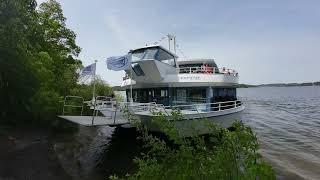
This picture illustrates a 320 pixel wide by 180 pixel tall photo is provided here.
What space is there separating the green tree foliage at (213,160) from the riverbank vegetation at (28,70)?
1721cm

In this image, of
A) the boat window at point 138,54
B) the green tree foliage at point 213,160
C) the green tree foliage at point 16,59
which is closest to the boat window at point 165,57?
the boat window at point 138,54

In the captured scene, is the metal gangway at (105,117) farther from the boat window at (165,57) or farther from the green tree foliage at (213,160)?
the green tree foliage at (213,160)

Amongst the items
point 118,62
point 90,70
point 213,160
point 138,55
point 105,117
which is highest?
point 138,55

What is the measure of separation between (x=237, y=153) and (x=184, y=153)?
0.77 metres

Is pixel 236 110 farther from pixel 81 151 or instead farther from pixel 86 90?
pixel 86 90

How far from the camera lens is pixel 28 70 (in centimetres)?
2333

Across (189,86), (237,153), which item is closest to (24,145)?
(189,86)

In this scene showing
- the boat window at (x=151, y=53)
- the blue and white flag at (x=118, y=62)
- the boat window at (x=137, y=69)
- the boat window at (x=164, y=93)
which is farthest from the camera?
the boat window at (x=164, y=93)

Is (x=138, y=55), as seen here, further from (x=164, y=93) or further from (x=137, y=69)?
(x=164, y=93)

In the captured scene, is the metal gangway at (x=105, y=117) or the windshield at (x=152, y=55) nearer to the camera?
the metal gangway at (x=105, y=117)

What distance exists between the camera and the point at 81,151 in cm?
1777

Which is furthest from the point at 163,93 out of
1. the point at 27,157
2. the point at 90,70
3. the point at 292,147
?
the point at 27,157

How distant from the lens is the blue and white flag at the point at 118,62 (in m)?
17.4

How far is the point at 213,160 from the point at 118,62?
13379 millimetres
